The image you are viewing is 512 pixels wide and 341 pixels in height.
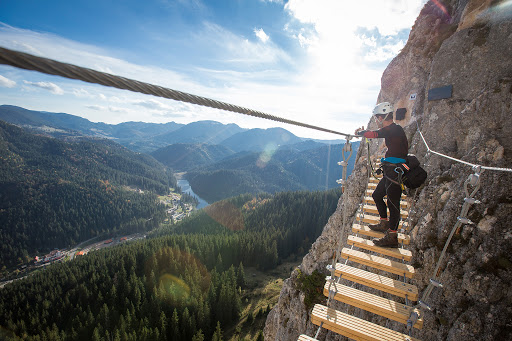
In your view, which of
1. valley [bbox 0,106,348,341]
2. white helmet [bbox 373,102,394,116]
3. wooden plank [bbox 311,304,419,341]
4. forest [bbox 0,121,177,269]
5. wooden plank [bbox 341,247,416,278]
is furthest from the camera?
forest [bbox 0,121,177,269]

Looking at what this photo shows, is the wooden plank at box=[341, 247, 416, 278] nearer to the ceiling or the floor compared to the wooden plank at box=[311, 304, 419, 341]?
nearer to the ceiling

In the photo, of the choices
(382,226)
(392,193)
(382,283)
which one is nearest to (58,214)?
(382,226)

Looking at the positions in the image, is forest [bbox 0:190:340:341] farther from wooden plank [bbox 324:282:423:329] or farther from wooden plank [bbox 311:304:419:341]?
wooden plank [bbox 311:304:419:341]

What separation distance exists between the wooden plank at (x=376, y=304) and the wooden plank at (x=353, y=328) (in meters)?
0.35

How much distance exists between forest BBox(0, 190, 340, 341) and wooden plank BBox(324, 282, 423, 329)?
43959 mm

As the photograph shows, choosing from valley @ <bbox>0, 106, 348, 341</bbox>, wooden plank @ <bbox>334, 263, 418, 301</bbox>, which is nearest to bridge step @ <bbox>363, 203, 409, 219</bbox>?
wooden plank @ <bbox>334, 263, 418, 301</bbox>

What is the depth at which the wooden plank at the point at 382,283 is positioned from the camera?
233 inches

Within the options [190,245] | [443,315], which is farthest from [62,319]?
[443,315]

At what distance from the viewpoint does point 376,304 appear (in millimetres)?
5723

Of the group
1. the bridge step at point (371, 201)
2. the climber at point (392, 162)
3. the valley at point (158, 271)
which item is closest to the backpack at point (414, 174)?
the climber at point (392, 162)

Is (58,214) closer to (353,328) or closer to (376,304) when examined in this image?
(353,328)

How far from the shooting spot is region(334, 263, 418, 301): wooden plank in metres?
5.92

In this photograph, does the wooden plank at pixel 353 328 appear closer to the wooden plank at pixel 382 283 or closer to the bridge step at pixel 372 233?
the wooden plank at pixel 382 283

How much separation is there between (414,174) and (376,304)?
4.09 metres
